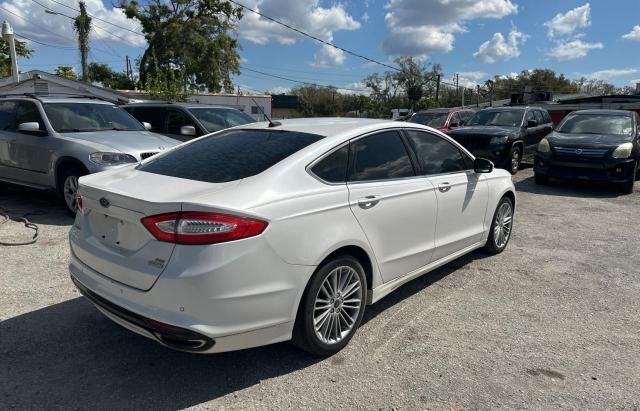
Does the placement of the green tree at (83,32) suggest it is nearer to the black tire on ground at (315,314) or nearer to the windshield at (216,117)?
the windshield at (216,117)

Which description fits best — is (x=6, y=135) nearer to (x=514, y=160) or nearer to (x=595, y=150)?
(x=595, y=150)

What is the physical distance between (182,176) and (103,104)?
607 centimetres

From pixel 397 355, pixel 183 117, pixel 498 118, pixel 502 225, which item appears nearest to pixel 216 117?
pixel 183 117

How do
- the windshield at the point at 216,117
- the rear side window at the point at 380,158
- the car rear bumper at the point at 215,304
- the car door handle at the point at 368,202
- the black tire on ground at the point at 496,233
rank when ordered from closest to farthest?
the car rear bumper at the point at 215,304
the car door handle at the point at 368,202
the rear side window at the point at 380,158
the black tire on ground at the point at 496,233
the windshield at the point at 216,117

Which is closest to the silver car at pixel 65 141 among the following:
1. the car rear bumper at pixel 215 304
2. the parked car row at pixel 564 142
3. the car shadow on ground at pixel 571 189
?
the car rear bumper at pixel 215 304

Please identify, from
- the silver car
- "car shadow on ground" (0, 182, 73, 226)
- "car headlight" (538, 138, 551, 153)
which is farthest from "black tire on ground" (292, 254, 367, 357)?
"car headlight" (538, 138, 551, 153)

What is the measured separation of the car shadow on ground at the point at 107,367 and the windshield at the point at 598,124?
1042 centimetres

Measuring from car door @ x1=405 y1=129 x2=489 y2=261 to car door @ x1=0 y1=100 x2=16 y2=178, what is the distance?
6.78m

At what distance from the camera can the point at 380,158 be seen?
3.82 m

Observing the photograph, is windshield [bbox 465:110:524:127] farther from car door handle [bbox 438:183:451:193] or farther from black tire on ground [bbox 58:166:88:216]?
black tire on ground [bbox 58:166:88:216]

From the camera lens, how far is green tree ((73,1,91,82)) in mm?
31797

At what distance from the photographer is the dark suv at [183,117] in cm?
930

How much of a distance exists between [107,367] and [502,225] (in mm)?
4410

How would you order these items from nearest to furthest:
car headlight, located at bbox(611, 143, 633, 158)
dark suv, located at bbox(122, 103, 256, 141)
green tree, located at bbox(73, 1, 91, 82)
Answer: dark suv, located at bbox(122, 103, 256, 141)
car headlight, located at bbox(611, 143, 633, 158)
green tree, located at bbox(73, 1, 91, 82)
